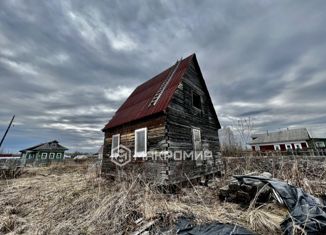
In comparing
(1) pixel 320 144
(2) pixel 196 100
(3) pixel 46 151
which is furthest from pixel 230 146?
(3) pixel 46 151

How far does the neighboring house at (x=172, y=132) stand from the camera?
27.4 feet

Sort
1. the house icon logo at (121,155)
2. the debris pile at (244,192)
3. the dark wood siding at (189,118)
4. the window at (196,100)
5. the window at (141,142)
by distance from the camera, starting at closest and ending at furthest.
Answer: the debris pile at (244,192)
the dark wood siding at (189,118)
the window at (141,142)
the house icon logo at (121,155)
the window at (196,100)

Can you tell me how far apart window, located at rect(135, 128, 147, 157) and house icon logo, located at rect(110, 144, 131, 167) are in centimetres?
86

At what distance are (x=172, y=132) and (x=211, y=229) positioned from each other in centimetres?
522

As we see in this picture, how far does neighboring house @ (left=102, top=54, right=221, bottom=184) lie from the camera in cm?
835

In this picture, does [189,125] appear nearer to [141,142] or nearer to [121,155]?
[141,142]

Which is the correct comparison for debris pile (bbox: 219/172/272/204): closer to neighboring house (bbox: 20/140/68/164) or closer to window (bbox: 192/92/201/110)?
window (bbox: 192/92/201/110)

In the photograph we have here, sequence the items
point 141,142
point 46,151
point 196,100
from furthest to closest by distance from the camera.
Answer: point 46,151 < point 196,100 < point 141,142

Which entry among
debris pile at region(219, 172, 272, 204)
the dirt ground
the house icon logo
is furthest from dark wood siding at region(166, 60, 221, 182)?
the house icon logo

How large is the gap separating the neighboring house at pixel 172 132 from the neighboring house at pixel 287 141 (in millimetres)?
28552

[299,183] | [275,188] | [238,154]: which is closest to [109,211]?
[275,188]

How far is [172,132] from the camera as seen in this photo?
861 centimetres

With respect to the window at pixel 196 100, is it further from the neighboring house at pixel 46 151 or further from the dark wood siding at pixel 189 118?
the neighboring house at pixel 46 151

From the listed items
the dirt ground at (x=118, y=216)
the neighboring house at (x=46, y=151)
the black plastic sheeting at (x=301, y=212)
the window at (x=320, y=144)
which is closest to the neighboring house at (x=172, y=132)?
the dirt ground at (x=118, y=216)
